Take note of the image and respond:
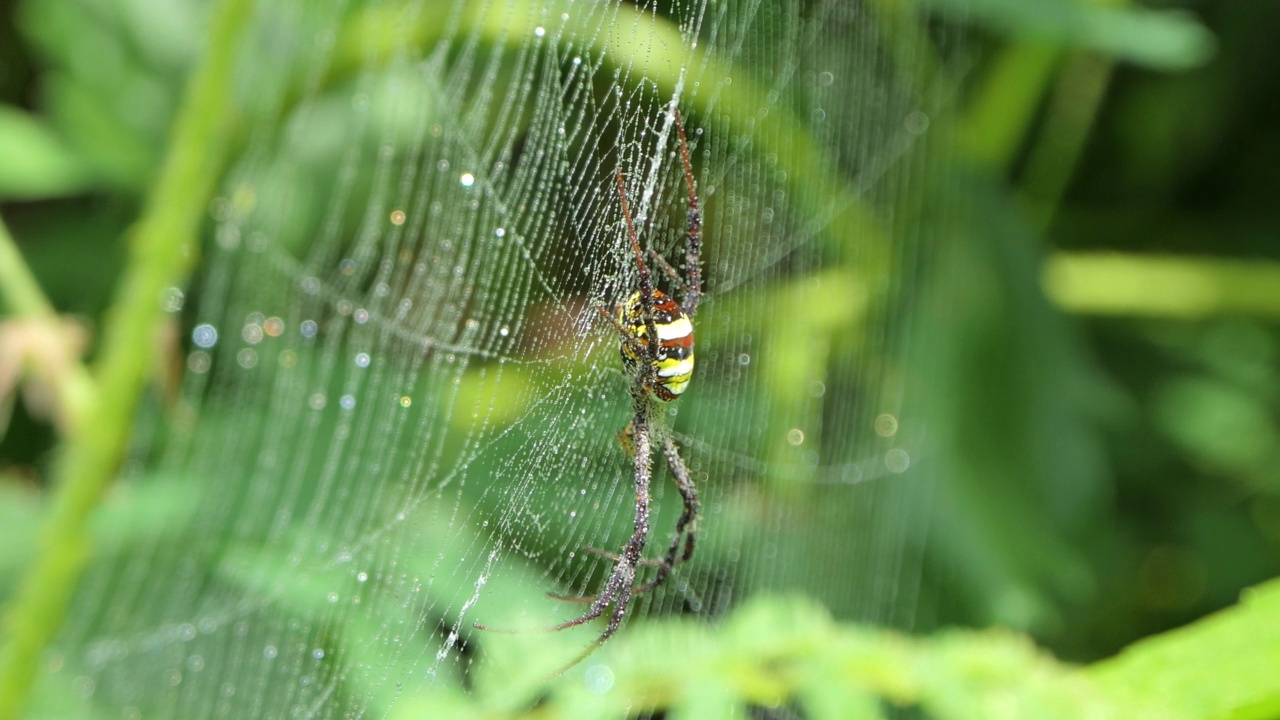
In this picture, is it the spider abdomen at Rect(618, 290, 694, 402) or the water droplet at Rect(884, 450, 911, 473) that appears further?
the water droplet at Rect(884, 450, 911, 473)

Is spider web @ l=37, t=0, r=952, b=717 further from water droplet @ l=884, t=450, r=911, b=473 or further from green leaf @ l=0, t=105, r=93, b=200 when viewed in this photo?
green leaf @ l=0, t=105, r=93, b=200

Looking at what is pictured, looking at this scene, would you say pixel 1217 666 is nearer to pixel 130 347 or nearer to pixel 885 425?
pixel 130 347

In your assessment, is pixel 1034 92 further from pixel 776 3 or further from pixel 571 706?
pixel 571 706

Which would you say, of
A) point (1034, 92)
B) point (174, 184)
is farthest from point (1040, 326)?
point (174, 184)

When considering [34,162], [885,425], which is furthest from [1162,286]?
[34,162]

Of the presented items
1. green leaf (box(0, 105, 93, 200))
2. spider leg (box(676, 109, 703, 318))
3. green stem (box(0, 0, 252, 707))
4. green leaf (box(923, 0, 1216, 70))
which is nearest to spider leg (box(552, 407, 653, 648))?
spider leg (box(676, 109, 703, 318))

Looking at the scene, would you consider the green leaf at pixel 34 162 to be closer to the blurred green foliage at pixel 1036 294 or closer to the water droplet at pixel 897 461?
the blurred green foliage at pixel 1036 294

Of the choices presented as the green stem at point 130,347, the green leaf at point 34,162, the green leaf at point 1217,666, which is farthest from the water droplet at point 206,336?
the green leaf at point 1217,666
